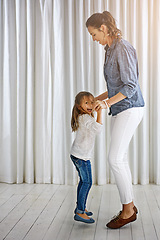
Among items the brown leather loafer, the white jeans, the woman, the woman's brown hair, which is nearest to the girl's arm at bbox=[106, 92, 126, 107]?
the woman

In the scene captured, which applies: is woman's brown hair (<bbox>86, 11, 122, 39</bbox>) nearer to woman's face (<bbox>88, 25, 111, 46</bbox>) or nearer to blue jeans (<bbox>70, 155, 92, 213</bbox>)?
woman's face (<bbox>88, 25, 111, 46</bbox>)

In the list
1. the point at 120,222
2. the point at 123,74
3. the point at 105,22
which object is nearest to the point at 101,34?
the point at 105,22

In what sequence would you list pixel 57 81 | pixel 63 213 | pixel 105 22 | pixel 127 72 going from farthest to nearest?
pixel 57 81 < pixel 63 213 < pixel 105 22 < pixel 127 72

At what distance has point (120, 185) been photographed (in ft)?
6.45

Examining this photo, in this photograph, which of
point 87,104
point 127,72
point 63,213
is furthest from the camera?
point 63,213

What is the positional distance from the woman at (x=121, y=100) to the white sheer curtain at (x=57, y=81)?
43.3 inches

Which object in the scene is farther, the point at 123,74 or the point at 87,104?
the point at 87,104

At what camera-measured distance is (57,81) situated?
3.19 metres

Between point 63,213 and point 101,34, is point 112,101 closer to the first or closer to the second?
point 101,34

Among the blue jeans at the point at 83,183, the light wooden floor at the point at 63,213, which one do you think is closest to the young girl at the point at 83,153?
the blue jeans at the point at 83,183

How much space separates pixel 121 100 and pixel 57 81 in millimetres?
1326

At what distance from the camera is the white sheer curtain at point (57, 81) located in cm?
310

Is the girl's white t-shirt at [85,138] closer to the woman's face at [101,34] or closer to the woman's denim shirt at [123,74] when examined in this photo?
the woman's denim shirt at [123,74]

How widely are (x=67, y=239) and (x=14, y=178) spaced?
5.22 feet
